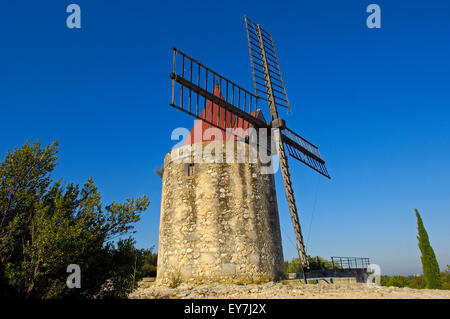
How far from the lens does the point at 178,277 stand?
25.1 ft

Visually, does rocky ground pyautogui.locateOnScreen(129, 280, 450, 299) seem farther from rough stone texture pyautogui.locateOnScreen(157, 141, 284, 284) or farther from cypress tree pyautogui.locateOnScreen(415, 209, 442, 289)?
cypress tree pyautogui.locateOnScreen(415, 209, 442, 289)

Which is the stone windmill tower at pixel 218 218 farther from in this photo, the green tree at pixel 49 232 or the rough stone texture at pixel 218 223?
the green tree at pixel 49 232

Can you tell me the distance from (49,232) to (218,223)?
412 cm

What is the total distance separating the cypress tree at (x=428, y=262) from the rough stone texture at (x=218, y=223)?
8.32 m

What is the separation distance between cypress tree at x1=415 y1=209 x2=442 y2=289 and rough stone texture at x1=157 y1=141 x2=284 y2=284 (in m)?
8.32

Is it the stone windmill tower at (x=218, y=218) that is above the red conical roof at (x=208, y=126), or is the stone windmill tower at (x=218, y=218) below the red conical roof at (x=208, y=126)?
below

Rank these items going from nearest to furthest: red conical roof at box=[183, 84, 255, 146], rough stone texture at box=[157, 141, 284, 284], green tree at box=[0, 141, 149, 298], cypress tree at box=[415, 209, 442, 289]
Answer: green tree at box=[0, 141, 149, 298] < rough stone texture at box=[157, 141, 284, 284] < red conical roof at box=[183, 84, 255, 146] < cypress tree at box=[415, 209, 442, 289]

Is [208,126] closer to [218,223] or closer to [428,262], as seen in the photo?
[218,223]

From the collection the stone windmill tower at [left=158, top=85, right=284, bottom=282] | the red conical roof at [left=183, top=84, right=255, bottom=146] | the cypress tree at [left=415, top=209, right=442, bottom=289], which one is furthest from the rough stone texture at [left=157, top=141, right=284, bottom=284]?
the cypress tree at [left=415, top=209, right=442, bottom=289]

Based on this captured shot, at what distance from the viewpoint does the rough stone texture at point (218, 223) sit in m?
7.57

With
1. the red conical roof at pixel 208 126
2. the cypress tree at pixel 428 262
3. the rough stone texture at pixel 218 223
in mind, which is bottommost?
the cypress tree at pixel 428 262

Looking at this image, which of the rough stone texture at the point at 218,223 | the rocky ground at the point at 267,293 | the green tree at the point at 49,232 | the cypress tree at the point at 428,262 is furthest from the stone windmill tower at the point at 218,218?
the cypress tree at the point at 428,262

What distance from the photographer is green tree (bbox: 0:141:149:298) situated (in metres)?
4.64

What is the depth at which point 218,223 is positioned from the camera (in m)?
7.80
